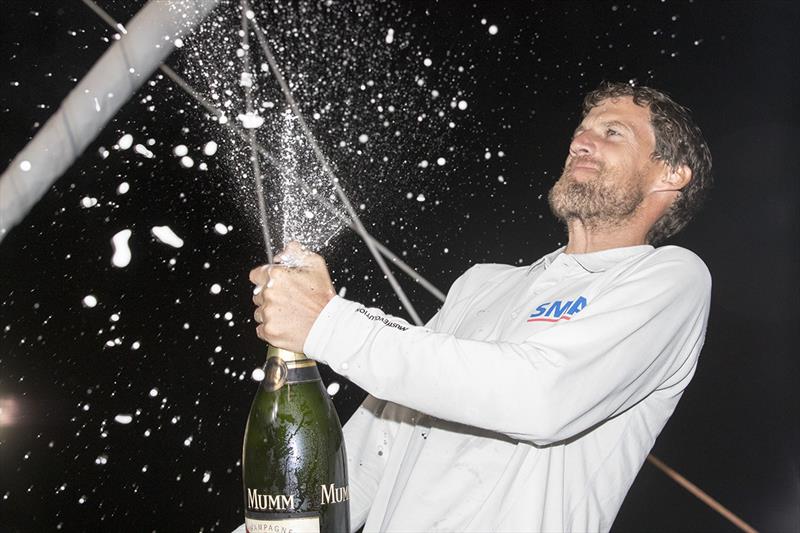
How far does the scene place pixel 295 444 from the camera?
1139 millimetres

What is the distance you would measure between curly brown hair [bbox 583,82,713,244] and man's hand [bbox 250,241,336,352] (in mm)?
A: 782

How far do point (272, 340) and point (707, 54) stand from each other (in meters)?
1.84

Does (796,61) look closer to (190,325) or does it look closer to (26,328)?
(190,325)

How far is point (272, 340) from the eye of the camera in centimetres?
105

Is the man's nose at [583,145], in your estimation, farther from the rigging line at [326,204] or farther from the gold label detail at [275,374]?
the rigging line at [326,204]

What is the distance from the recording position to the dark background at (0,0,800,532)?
191 cm

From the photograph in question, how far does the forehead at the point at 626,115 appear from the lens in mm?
1544

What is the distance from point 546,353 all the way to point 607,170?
53 cm

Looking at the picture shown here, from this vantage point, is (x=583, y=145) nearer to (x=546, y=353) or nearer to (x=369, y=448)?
(x=546, y=353)

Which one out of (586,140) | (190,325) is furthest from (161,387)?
(586,140)

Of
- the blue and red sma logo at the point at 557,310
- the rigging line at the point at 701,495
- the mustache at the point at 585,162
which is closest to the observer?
the blue and red sma logo at the point at 557,310

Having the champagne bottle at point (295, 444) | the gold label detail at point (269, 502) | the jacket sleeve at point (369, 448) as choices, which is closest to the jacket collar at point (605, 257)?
the jacket sleeve at point (369, 448)

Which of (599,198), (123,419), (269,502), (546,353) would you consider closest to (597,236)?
(599,198)

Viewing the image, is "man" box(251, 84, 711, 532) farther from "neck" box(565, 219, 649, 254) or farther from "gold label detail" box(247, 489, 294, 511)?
"gold label detail" box(247, 489, 294, 511)
